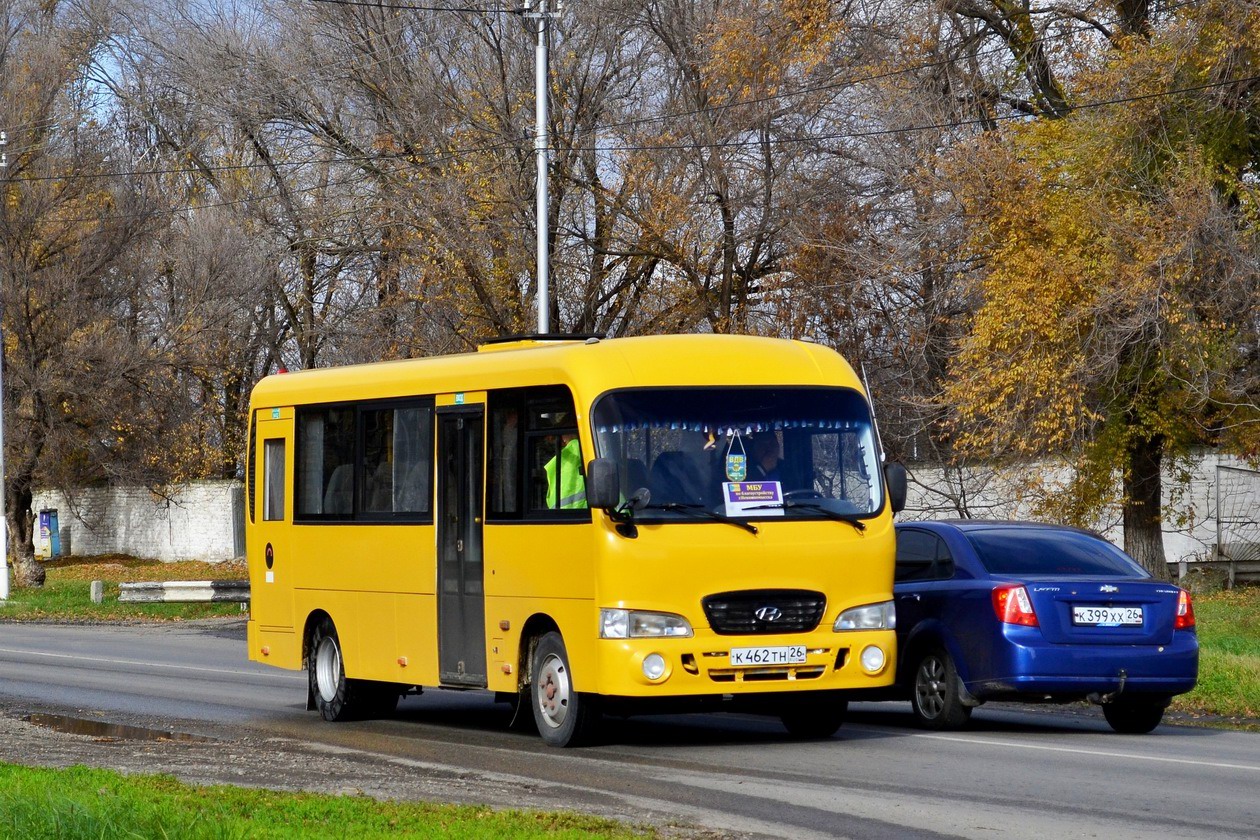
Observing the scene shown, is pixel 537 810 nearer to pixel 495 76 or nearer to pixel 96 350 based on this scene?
pixel 495 76

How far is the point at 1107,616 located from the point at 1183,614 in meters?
0.70

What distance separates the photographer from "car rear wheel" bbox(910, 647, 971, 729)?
13859 mm

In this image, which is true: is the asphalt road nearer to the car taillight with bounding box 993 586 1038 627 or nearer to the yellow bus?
the yellow bus

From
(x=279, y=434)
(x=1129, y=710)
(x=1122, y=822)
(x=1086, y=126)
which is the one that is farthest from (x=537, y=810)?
(x=1086, y=126)

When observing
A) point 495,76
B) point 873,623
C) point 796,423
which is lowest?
point 873,623

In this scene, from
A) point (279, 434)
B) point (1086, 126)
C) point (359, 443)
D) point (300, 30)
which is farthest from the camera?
point (300, 30)

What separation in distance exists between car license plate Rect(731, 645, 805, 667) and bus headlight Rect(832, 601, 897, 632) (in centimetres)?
34

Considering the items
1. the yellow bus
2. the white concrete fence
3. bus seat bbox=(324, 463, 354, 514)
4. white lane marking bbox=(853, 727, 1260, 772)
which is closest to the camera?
white lane marking bbox=(853, 727, 1260, 772)

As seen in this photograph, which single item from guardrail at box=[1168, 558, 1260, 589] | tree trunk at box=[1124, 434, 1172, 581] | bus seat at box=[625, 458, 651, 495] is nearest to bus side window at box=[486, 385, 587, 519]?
bus seat at box=[625, 458, 651, 495]

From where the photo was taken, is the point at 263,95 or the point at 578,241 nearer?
the point at 578,241

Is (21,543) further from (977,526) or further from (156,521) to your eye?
(977,526)

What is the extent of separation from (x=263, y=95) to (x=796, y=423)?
79.9 feet

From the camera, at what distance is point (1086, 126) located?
2438 cm

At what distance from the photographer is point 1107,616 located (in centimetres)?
1339
